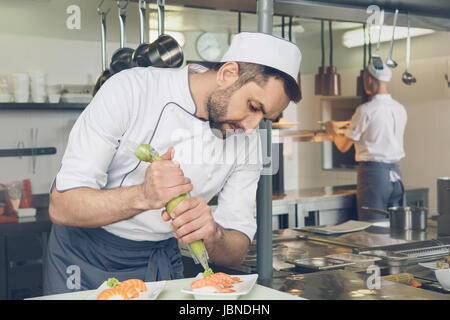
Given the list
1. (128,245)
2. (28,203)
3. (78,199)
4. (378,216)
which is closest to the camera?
(78,199)

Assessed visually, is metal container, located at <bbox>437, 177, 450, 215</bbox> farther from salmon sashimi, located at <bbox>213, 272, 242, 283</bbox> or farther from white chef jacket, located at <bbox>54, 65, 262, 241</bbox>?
salmon sashimi, located at <bbox>213, 272, 242, 283</bbox>

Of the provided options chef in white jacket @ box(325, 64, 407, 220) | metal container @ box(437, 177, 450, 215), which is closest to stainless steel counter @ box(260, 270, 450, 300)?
metal container @ box(437, 177, 450, 215)

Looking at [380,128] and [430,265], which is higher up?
[380,128]

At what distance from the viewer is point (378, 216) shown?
15.2 feet

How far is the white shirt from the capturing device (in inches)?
183

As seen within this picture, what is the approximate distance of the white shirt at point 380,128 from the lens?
464 centimetres

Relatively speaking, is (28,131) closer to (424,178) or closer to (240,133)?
(240,133)

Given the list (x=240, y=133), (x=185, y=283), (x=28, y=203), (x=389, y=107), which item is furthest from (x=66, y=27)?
(x=185, y=283)

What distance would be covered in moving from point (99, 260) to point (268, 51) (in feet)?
2.56

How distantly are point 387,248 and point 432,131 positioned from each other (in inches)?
A: 165

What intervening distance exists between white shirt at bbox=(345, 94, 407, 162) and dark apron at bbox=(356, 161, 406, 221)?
0.25 feet

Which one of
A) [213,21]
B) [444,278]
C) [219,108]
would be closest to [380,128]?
[213,21]

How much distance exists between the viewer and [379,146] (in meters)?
4.67

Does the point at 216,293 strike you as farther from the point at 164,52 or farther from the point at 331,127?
the point at 331,127
